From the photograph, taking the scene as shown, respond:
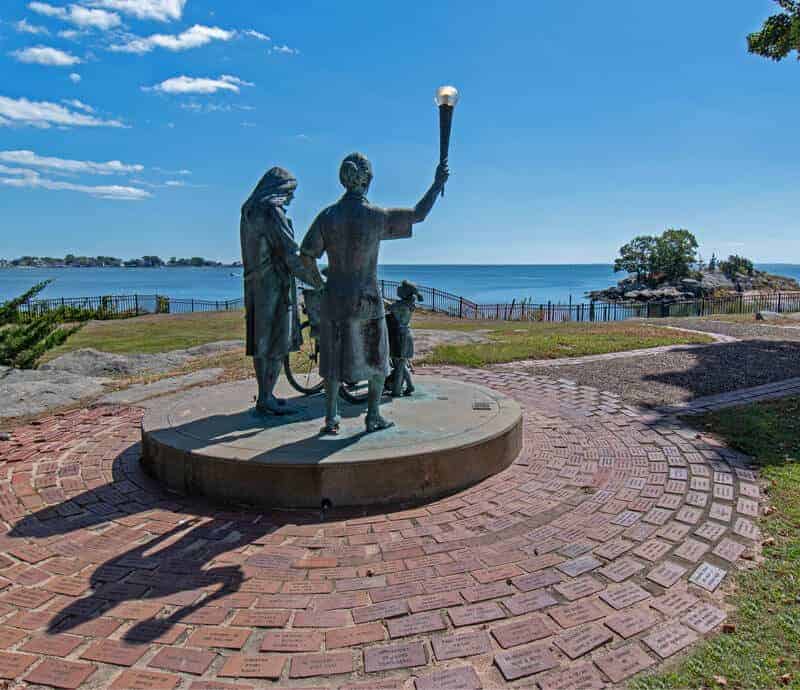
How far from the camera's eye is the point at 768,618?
2.71 m

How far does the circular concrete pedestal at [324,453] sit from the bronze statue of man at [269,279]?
1.84 ft

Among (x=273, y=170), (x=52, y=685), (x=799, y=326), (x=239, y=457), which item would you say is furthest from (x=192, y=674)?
(x=799, y=326)

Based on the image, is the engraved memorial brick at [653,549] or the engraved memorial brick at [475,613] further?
the engraved memorial brick at [653,549]

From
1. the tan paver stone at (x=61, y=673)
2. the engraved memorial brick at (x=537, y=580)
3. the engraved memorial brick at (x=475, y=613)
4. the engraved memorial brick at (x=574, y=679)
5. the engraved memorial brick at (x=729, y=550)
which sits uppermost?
the engraved memorial brick at (x=729, y=550)

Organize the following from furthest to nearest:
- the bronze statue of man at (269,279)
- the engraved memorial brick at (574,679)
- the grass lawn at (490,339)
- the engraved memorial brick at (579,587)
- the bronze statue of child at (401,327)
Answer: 1. the grass lawn at (490,339)
2. the bronze statue of child at (401,327)
3. the bronze statue of man at (269,279)
4. the engraved memorial brick at (579,587)
5. the engraved memorial brick at (574,679)

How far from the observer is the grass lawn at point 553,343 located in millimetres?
Answer: 11023

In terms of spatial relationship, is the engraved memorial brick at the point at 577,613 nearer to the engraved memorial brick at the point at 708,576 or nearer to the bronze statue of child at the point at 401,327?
the engraved memorial brick at the point at 708,576

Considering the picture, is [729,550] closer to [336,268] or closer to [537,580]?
[537,580]

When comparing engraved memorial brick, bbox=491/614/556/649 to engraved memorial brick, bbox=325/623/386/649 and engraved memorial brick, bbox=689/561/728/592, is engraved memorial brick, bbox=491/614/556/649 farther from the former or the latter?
engraved memorial brick, bbox=689/561/728/592

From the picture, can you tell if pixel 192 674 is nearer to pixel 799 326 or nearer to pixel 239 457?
pixel 239 457

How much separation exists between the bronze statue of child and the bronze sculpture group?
4.04ft

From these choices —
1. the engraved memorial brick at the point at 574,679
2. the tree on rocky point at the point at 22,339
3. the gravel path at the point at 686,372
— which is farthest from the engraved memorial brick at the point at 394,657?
the tree on rocky point at the point at 22,339

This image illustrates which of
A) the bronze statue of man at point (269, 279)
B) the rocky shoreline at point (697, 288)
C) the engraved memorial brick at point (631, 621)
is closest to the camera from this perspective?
the engraved memorial brick at point (631, 621)

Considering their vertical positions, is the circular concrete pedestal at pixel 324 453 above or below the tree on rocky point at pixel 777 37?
below
